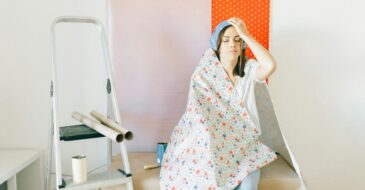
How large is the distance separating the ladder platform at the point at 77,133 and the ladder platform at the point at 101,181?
0.59 feet

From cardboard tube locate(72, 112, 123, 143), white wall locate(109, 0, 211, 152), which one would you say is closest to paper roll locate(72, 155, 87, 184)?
cardboard tube locate(72, 112, 123, 143)

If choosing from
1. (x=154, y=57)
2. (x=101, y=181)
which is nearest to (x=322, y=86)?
(x=154, y=57)

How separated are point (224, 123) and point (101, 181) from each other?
2.04 feet

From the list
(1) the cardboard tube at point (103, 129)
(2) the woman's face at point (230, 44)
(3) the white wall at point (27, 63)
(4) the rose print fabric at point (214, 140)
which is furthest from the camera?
(3) the white wall at point (27, 63)

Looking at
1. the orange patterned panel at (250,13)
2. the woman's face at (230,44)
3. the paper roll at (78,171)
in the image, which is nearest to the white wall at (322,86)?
the orange patterned panel at (250,13)

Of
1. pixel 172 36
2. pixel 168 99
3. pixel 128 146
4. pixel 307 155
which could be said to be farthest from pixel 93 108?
pixel 307 155

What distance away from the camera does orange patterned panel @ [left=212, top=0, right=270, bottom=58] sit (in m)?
2.18

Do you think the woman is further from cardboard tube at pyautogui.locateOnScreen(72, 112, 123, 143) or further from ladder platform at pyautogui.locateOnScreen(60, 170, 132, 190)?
cardboard tube at pyautogui.locateOnScreen(72, 112, 123, 143)

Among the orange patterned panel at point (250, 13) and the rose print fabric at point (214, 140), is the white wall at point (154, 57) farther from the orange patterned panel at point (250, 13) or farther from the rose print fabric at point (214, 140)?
the rose print fabric at point (214, 140)

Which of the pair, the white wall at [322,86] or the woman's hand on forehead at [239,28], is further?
the white wall at [322,86]

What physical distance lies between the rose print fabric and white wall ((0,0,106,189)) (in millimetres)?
708

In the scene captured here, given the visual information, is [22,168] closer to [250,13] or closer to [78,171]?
[78,171]

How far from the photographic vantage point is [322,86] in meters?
2.25

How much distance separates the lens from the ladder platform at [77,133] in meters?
1.69
